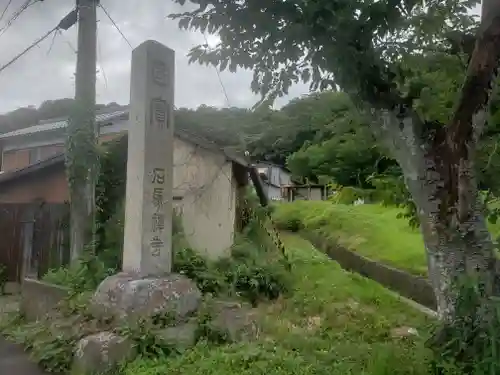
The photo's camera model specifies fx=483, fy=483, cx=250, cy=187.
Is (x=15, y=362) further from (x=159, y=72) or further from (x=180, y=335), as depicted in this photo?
(x=159, y=72)

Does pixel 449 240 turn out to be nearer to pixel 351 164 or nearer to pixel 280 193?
pixel 351 164

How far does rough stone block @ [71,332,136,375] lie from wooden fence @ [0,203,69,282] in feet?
20.0

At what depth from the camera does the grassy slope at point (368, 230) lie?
1441 centimetres

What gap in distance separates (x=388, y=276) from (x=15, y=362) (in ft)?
31.6

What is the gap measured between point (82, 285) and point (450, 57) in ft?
23.1

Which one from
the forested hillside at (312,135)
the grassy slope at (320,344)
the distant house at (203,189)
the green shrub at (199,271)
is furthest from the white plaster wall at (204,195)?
the grassy slope at (320,344)

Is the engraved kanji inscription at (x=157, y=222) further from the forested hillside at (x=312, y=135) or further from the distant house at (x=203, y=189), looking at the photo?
the distant house at (x=203, y=189)

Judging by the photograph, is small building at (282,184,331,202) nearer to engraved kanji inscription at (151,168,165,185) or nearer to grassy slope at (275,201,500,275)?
grassy slope at (275,201,500,275)

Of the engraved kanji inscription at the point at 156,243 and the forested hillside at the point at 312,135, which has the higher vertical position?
the forested hillside at the point at 312,135

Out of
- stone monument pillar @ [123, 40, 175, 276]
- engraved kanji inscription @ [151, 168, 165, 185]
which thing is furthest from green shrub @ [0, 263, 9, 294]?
engraved kanji inscription @ [151, 168, 165, 185]

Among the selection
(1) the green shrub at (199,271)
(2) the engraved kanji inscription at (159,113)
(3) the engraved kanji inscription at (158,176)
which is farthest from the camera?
(1) the green shrub at (199,271)

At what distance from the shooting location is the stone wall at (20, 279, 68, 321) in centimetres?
873

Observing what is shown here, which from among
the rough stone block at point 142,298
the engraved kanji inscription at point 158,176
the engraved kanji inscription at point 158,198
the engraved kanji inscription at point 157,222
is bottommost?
the rough stone block at point 142,298

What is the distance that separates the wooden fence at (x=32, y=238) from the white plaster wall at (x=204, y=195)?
3.00 meters
